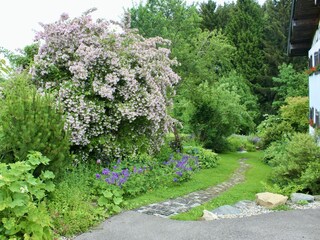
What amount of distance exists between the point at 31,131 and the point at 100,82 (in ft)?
11.3

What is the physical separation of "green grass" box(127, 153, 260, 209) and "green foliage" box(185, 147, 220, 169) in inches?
11.1

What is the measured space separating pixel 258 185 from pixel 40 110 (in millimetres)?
7058

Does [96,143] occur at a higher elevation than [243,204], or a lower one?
higher

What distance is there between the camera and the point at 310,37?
60.8 ft

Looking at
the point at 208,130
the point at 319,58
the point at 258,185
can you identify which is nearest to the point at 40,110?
the point at 258,185

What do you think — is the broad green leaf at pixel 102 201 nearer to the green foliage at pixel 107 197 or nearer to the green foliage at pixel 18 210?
the green foliage at pixel 107 197

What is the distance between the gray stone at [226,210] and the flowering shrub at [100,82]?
11.8ft

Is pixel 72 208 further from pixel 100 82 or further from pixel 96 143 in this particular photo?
pixel 100 82

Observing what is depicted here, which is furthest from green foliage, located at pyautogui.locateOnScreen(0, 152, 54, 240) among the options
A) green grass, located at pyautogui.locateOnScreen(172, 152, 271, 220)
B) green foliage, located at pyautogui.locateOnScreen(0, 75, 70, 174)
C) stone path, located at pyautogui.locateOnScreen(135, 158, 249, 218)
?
green grass, located at pyautogui.locateOnScreen(172, 152, 271, 220)

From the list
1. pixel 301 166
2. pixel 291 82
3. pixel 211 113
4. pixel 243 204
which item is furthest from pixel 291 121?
pixel 243 204

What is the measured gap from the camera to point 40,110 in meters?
7.94

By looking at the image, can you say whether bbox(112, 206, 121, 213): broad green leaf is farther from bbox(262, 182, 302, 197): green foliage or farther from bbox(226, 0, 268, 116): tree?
bbox(226, 0, 268, 116): tree

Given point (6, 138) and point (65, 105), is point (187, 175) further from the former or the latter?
point (6, 138)

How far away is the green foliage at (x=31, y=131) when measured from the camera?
25.2 feet
